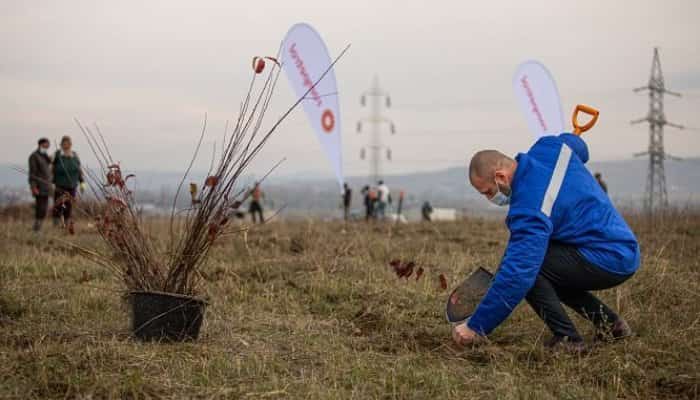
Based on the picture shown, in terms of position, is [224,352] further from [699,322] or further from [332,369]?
[699,322]

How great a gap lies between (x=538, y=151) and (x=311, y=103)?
5709 millimetres

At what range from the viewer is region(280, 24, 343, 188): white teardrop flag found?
8602 mm

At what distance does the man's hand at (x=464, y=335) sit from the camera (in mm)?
3363

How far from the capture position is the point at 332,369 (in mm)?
3055

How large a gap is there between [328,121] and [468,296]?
5.77 meters

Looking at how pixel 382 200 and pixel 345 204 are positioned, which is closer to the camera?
pixel 345 204

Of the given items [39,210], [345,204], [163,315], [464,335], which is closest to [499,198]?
[464,335]

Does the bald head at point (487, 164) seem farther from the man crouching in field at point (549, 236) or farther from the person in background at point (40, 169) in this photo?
the person in background at point (40, 169)

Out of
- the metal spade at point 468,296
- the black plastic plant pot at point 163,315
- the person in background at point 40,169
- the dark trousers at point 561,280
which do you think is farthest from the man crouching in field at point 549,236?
the person in background at point 40,169

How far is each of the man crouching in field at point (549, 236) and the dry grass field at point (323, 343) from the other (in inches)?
8.8

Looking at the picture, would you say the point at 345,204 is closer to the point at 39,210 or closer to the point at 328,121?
the point at 328,121

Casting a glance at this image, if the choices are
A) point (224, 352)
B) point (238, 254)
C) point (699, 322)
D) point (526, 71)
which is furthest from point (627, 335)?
point (526, 71)

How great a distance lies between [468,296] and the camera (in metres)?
3.54

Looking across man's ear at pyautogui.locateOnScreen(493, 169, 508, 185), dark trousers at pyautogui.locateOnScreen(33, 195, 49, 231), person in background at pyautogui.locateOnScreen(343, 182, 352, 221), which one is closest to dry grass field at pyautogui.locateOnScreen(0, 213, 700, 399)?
man's ear at pyautogui.locateOnScreen(493, 169, 508, 185)
